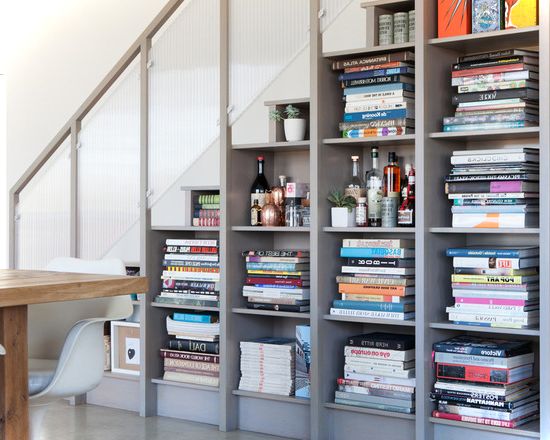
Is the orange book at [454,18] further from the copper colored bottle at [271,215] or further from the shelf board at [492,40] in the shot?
the copper colored bottle at [271,215]

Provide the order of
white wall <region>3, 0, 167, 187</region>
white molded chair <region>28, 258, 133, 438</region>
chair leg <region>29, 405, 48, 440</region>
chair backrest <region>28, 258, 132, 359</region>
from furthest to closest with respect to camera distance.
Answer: white wall <region>3, 0, 167, 187</region>
chair backrest <region>28, 258, 132, 359</region>
chair leg <region>29, 405, 48, 440</region>
white molded chair <region>28, 258, 133, 438</region>

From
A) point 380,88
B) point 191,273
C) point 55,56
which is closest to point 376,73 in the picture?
point 380,88

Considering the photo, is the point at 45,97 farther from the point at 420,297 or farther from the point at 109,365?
the point at 420,297

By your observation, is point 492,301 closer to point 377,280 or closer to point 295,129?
point 377,280

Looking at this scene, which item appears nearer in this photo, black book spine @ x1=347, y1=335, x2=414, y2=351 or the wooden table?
the wooden table

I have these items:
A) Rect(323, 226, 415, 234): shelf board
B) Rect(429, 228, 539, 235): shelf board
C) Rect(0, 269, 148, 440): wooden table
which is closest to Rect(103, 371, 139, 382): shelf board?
Rect(323, 226, 415, 234): shelf board

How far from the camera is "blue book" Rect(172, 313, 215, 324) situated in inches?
180

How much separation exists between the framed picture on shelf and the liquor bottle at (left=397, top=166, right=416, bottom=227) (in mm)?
1692

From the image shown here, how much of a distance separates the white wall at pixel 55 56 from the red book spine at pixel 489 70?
2.76 meters

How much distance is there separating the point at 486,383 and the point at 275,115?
1.54 m

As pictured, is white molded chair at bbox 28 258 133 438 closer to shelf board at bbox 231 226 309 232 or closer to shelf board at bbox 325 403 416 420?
shelf board at bbox 231 226 309 232

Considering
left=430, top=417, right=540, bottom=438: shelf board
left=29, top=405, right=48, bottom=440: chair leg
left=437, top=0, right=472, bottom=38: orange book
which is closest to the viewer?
left=29, top=405, right=48, bottom=440: chair leg

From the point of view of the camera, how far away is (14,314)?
108 inches

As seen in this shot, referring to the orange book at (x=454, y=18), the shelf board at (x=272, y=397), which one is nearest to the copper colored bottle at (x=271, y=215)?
the shelf board at (x=272, y=397)
